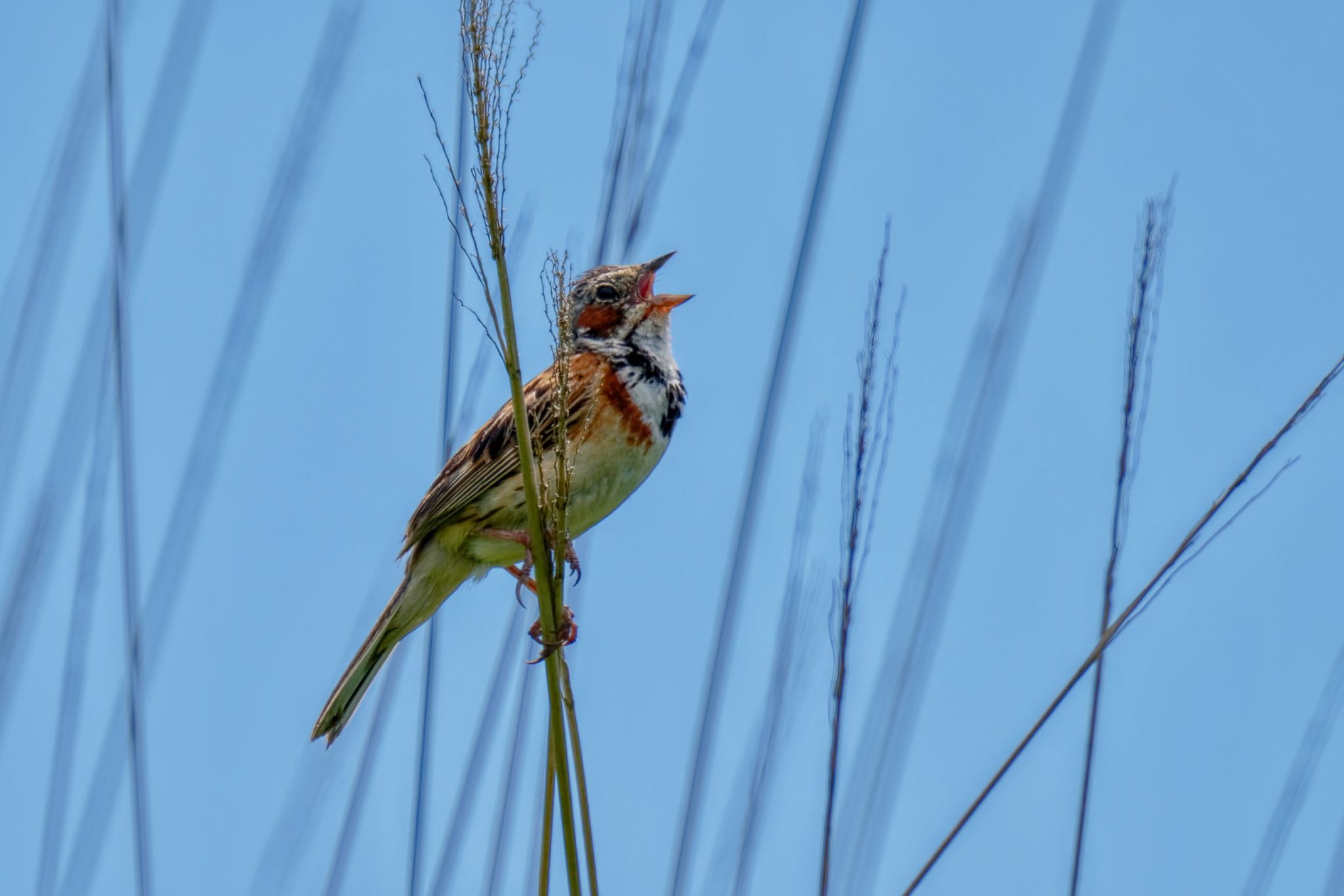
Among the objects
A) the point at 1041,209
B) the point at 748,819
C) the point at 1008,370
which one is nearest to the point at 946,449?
the point at 1008,370

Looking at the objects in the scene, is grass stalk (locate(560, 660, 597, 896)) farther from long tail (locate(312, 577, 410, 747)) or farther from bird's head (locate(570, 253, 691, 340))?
bird's head (locate(570, 253, 691, 340))

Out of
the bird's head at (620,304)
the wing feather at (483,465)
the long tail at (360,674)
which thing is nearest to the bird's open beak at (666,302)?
the bird's head at (620,304)

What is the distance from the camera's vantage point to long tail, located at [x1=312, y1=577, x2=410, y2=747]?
135 inches

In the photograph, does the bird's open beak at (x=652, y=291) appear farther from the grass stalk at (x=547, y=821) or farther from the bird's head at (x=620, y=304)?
the grass stalk at (x=547, y=821)

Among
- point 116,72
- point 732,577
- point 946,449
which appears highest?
point 116,72

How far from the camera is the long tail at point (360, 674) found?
11.2ft

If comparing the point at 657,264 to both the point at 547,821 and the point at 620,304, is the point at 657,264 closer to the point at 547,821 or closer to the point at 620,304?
the point at 620,304

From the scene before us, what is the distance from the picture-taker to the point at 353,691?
3.57 meters

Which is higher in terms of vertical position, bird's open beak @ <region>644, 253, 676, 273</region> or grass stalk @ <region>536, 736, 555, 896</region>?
bird's open beak @ <region>644, 253, 676, 273</region>

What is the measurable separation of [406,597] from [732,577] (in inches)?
63.1

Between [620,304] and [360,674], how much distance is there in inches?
53.9

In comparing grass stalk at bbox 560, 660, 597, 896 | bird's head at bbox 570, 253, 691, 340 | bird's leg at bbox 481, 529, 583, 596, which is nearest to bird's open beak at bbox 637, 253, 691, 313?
bird's head at bbox 570, 253, 691, 340

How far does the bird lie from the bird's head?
2.1 inches

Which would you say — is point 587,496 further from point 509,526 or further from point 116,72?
point 116,72
